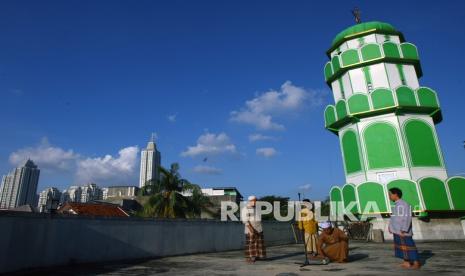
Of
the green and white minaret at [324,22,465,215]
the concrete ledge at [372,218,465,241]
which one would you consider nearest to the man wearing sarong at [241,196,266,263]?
the green and white minaret at [324,22,465,215]

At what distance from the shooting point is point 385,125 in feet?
66.8

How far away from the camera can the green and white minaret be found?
18.8 metres

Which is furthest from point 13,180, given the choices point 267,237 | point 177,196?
point 267,237

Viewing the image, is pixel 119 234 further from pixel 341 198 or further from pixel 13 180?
pixel 13 180

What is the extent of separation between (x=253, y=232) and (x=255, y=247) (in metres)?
0.41

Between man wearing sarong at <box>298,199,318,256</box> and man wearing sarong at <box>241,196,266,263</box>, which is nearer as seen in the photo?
man wearing sarong at <box>241,196,266,263</box>

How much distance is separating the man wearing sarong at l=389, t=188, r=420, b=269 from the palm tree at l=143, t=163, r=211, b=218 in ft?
68.6

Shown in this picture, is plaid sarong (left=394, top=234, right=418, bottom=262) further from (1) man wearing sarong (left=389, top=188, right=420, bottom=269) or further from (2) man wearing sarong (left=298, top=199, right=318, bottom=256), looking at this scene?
(2) man wearing sarong (left=298, top=199, right=318, bottom=256)

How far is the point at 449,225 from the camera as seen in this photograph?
18.8 m

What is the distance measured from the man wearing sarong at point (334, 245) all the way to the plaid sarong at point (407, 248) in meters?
1.38

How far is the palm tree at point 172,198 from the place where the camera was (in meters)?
26.6

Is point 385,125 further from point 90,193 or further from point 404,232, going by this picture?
point 90,193

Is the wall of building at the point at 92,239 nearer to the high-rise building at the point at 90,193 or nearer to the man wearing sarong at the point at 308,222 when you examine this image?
the man wearing sarong at the point at 308,222

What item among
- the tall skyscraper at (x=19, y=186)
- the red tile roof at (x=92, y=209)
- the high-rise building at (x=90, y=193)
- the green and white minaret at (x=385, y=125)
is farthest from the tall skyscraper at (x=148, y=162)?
the green and white minaret at (x=385, y=125)
